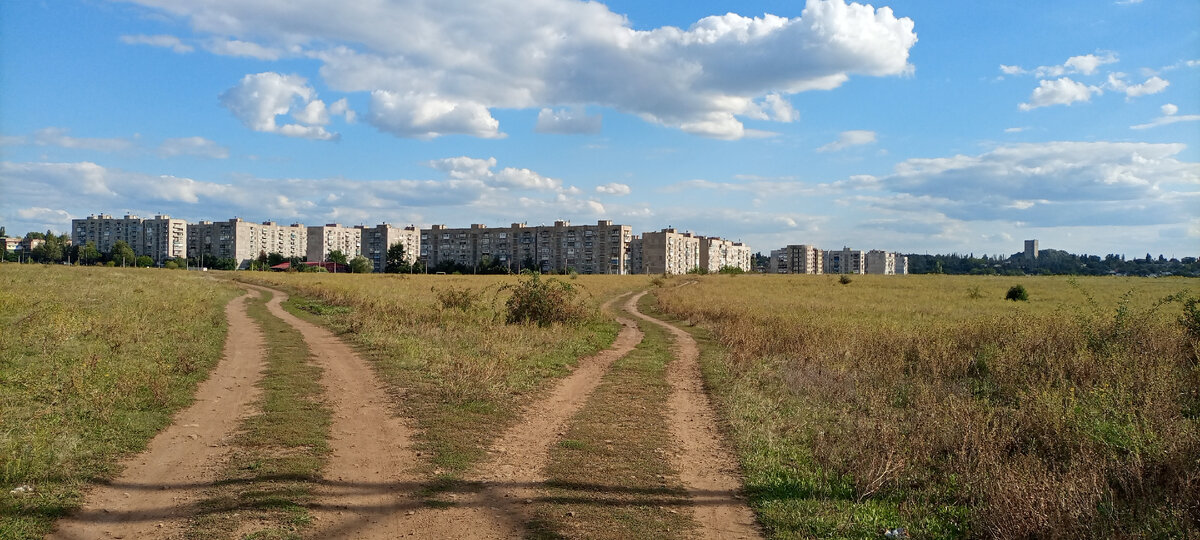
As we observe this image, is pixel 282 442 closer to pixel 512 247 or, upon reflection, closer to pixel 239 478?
pixel 239 478

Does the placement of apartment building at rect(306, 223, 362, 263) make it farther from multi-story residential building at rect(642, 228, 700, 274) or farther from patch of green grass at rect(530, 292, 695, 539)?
patch of green grass at rect(530, 292, 695, 539)

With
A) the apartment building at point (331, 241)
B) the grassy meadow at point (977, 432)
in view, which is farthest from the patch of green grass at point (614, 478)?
the apartment building at point (331, 241)

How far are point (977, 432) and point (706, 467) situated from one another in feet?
11.2

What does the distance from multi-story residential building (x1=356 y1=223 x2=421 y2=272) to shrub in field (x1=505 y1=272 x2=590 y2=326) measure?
13860cm

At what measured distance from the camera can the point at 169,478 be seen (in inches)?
274

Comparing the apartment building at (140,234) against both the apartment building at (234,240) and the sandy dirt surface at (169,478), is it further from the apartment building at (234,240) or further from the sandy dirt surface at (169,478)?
the sandy dirt surface at (169,478)

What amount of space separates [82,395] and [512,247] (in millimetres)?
139604

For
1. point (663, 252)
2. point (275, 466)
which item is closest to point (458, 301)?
point (275, 466)

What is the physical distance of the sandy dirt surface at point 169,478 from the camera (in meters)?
5.65

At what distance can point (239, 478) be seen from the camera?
22.7 feet

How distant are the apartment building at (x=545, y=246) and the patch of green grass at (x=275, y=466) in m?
132

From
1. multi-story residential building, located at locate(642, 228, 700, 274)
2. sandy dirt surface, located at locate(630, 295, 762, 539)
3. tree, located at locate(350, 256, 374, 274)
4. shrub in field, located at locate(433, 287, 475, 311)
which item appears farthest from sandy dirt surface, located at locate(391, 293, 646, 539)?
multi-story residential building, located at locate(642, 228, 700, 274)

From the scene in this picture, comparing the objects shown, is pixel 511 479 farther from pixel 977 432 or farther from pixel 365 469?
pixel 977 432

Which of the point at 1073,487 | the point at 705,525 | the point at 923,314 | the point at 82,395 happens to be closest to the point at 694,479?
the point at 705,525
